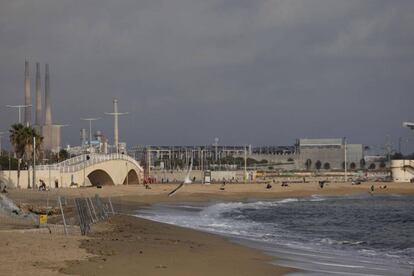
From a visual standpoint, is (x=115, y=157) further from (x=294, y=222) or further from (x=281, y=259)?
(x=281, y=259)

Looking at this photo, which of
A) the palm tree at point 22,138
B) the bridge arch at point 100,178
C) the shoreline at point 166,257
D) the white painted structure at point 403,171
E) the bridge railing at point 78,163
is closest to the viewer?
the shoreline at point 166,257

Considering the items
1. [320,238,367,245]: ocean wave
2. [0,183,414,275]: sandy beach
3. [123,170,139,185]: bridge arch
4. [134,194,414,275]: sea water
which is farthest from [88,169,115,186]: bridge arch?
[0,183,414,275]: sandy beach

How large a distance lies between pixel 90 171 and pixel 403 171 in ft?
242

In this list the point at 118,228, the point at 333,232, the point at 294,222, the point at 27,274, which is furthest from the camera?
the point at 294,222

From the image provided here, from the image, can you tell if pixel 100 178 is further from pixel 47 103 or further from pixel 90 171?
pixel 47 103

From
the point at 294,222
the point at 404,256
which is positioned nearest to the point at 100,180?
the point at 294,222

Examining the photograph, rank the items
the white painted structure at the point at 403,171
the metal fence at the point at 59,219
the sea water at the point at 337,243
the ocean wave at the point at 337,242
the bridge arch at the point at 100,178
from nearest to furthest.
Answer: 1. the sea water at the point at 337,243
2. the metal fence at the point at 59,219
3. the ocean wave at the point at 337,242
4. the bridge arch at the point at 100,178
5. the white painted structure at the point at 403,171

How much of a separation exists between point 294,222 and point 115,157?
59.6 meters

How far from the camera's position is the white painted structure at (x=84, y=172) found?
79.9 meters

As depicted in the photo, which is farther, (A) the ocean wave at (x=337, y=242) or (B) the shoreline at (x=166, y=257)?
(A) the ocean wave at (x=337, y=242)

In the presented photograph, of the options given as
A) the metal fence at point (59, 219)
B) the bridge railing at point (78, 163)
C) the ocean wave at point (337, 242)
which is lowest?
the ocean wave at point (337, 242)

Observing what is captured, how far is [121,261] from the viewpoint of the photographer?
47.6ft

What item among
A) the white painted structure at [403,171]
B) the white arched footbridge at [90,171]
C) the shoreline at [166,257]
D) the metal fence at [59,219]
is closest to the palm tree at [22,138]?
the white arched footbridge at [90,171]

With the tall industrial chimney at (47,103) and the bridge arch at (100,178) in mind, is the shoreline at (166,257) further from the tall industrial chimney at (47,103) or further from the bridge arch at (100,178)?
the tall industrial chimney at (47,103)
